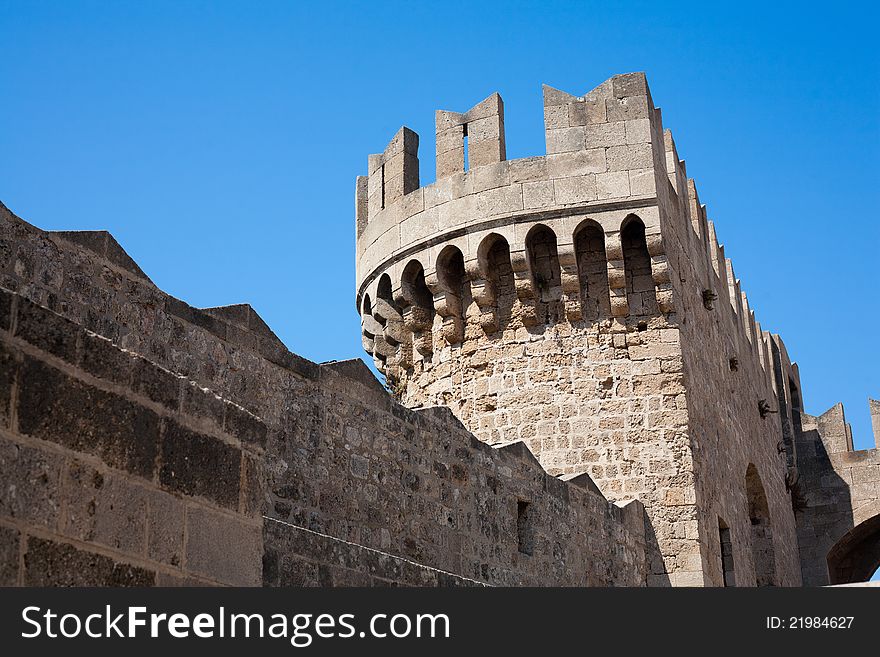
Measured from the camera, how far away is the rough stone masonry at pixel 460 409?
291 cm

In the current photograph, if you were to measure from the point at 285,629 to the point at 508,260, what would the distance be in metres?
8.22

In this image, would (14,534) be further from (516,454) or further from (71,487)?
(516,454)

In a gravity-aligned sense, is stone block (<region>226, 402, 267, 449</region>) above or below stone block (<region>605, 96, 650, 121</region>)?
below

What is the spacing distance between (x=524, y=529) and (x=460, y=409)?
9.02 ft

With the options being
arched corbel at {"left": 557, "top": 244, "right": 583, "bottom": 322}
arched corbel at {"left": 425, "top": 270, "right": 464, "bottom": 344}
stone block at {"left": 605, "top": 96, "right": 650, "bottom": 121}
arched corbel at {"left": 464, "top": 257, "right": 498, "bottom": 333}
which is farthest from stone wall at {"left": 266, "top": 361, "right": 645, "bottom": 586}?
stone block at {"left": 605, "top": 96, "right": 650, "bottom": 121}

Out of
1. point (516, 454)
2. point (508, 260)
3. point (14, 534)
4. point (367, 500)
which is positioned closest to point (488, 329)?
point (508, 260)

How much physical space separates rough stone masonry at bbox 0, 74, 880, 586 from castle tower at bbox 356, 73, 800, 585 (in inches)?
0.9

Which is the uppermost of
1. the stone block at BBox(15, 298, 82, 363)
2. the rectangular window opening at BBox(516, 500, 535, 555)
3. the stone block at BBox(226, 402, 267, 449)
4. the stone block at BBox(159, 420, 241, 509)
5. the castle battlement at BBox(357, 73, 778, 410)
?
the castle battlement at BBox(357, 73, 778, 410)

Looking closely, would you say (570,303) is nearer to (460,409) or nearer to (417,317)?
(460,409)

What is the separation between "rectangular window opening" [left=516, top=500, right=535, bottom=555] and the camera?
819cm

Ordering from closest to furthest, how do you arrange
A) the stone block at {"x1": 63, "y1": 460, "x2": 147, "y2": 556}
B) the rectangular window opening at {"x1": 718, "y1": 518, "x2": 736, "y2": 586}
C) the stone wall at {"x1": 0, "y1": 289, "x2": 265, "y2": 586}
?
the stone wall at {"x1": 0, "y1": 289, "x2": 265, "y2": 586}
the stone block at {"x1": 63, "y1": 460, "x2": 147, "y2": 556}
the rectangular window opening at {"x1": 718, "y1": 518, "x2": 736, "y2": 586}

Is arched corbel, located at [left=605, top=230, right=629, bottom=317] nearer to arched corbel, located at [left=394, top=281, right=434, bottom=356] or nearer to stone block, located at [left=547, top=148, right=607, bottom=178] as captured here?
stone block, located at [left=547, top=148, right=607, bottom=178]

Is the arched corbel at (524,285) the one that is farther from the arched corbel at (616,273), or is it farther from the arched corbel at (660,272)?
the arched corbel at (660,272)

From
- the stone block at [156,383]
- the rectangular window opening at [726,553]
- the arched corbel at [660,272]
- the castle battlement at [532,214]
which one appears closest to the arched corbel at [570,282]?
the castle battlement at [532,214]
